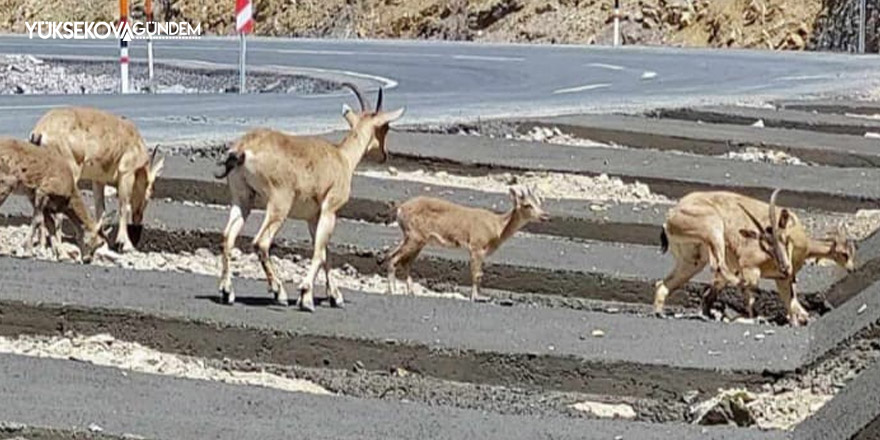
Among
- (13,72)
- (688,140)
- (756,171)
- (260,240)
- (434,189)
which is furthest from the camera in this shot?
(13,72)

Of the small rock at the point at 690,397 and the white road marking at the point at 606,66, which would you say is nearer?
the small rock at the point at 690,397

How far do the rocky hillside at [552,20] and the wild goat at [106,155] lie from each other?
93.7ft

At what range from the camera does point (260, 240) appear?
10594mm

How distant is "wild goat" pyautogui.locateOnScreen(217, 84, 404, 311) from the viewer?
34.9 ft

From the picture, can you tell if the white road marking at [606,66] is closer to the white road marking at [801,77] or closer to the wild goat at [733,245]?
the white road marking at [801,77]

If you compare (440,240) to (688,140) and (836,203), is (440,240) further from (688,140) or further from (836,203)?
(688,140)

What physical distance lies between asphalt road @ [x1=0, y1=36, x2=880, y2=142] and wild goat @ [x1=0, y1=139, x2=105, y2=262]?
4.69 meters

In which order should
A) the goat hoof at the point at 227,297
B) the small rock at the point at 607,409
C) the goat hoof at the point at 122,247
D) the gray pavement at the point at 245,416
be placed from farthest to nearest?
1. the goat hoof at the point at 122,247
2. the goat hoof at the point at 227,297
3. the small rock at the point at 607,409
4. the gray pavement at the point at 245,416

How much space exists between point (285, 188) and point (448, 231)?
2181 mm

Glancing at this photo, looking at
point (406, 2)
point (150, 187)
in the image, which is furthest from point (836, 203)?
point (406, 2)

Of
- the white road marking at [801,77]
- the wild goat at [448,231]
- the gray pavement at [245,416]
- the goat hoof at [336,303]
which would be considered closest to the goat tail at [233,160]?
the goat hoof at [336,303]

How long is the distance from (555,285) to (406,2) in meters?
34.0

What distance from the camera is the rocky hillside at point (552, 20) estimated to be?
40688mm

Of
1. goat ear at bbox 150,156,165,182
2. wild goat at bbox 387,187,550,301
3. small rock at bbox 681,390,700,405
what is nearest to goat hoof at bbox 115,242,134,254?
goat ear at bbox 150,156,165,182
